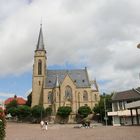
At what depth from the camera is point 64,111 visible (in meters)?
87.9

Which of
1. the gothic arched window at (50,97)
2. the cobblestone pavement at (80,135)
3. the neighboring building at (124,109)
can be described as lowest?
the cobblestone pavement at (80,135)

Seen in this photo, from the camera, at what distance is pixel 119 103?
6831cm

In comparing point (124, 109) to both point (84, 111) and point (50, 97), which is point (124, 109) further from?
point (50, 97)

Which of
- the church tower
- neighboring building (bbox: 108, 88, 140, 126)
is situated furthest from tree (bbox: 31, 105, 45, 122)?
neighboring building (bbox: 108, 88, 140, 126)

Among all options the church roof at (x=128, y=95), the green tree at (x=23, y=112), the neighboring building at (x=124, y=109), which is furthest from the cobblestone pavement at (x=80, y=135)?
the green tree at (x=23, y=112)

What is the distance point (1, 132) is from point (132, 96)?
183ft

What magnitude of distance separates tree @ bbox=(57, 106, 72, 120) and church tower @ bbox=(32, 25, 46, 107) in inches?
465

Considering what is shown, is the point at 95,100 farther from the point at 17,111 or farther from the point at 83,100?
the point at 17,111

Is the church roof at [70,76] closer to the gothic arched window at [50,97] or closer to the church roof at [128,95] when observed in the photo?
the gothic arched window at [50,97]

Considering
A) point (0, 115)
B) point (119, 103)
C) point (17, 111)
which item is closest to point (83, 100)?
point (17, 111)

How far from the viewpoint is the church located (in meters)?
95.2

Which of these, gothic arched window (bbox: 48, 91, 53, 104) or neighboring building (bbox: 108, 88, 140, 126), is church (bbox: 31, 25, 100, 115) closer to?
gothic arched window (bbox: 48, 91, 53, 104)

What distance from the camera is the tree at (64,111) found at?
88062mm

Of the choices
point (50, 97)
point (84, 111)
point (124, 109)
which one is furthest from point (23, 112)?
point (124, 109)
